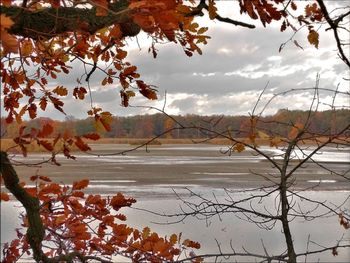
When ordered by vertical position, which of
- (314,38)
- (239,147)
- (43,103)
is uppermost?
(314,38)

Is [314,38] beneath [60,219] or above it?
above

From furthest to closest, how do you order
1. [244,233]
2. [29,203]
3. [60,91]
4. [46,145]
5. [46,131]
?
[244,233] → [60,91] → [29,203] → [46,145] → [46,131]

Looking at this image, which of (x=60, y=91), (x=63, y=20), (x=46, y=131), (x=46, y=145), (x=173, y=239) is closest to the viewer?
(x=46, y=131)

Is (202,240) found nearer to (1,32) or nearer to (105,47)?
(105,47)

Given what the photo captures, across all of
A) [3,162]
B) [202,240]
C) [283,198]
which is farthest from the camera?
[202,240]

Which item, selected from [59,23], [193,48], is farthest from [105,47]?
[59,23]

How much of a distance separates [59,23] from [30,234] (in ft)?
4.33

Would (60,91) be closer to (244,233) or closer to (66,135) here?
(66,135)

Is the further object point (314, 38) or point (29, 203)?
point (314, 38)

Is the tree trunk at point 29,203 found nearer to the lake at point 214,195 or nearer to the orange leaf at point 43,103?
the lake at point 214,195

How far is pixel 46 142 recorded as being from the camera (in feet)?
7.16

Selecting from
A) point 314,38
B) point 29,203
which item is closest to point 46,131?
point 29,203

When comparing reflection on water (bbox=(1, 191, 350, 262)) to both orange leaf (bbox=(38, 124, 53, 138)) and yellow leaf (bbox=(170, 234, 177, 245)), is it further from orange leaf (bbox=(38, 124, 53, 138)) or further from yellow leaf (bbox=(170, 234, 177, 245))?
orange leaf (bbox=(38, 124, 53, 138))

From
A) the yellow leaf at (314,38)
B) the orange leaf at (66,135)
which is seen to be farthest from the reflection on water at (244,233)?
the orange leaf at (66,135)
